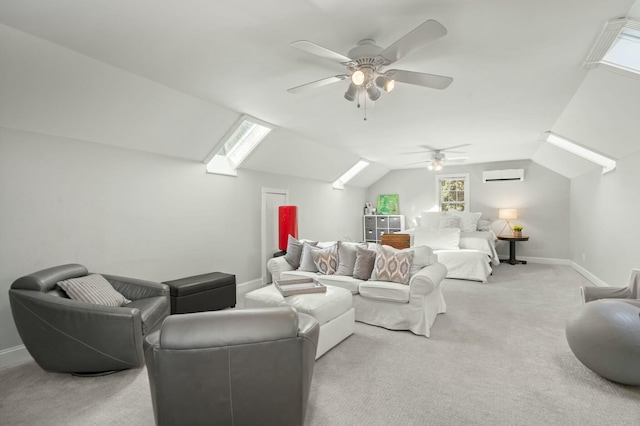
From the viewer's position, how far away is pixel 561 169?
694cm

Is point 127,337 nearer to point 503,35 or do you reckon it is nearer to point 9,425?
point 9,425

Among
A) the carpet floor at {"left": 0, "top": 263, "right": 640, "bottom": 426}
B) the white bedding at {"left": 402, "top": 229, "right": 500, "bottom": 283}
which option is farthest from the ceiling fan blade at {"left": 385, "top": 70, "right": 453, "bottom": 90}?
the white bedding at {"left": 402, "top": 229, "right": 500, "bottom": 283}

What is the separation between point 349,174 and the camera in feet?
27.1

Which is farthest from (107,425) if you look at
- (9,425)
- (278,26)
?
(278,26)

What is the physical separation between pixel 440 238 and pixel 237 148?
4.47m

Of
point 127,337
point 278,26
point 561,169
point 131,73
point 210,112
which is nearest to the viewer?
point 278,26

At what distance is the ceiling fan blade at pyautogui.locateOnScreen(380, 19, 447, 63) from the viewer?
1.86 meters

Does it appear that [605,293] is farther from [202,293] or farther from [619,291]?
[202,293]

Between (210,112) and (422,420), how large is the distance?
3808mm

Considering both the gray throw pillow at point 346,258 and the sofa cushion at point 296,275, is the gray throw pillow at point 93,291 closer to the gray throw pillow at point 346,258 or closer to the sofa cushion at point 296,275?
the sofa cushion at point 296,275

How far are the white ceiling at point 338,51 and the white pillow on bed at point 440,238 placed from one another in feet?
8.18

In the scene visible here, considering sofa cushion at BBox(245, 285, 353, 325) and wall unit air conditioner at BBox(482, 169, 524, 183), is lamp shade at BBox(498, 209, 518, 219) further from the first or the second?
sofa cushion at BBox(245, 285, 353, 325)

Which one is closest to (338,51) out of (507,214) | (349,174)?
(349,174)

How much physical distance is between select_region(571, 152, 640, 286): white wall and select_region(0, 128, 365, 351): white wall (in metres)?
5.22
